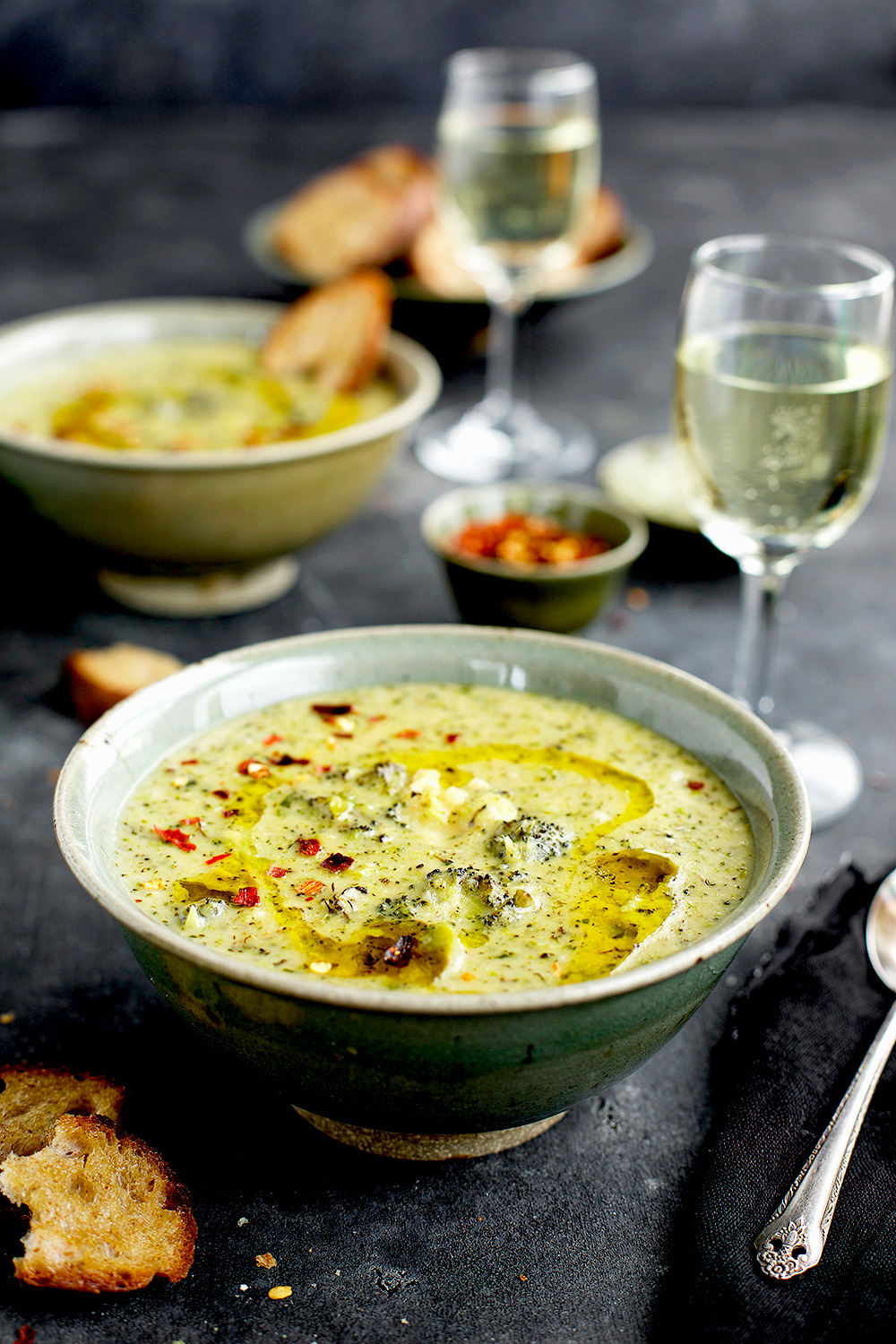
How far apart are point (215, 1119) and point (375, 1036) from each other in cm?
41

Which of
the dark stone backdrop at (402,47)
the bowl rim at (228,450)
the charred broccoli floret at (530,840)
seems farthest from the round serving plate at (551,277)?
the dark stone backdrop at (402,47)

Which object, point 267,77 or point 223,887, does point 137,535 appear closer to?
point 223,887

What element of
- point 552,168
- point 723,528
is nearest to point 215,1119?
point 723,528

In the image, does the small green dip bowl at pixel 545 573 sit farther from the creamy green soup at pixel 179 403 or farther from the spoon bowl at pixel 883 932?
the spoon bowl at pixel 883 932

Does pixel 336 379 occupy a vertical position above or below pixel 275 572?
above

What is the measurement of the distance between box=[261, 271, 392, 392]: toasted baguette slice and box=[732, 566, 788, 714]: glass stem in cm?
100

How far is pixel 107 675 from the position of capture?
228 cm

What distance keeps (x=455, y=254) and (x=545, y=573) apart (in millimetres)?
1709

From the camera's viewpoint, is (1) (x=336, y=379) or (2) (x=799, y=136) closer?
(1) (x=336, y=379)

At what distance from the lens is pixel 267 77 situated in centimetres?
716

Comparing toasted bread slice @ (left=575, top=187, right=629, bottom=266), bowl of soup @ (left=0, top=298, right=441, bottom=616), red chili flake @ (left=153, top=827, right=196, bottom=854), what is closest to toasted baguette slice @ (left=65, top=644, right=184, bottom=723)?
bowl of soup @ (left=0, top=298, right=441, bottom=616)

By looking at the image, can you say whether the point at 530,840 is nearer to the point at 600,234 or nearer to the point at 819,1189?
the point at 819,1189

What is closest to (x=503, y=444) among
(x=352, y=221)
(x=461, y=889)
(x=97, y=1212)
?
(x=352, y=221)

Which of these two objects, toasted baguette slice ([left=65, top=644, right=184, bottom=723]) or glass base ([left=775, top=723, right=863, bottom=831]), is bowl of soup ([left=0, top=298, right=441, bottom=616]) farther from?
glass base ([left=775, top=723, right=863, bottom=831])
